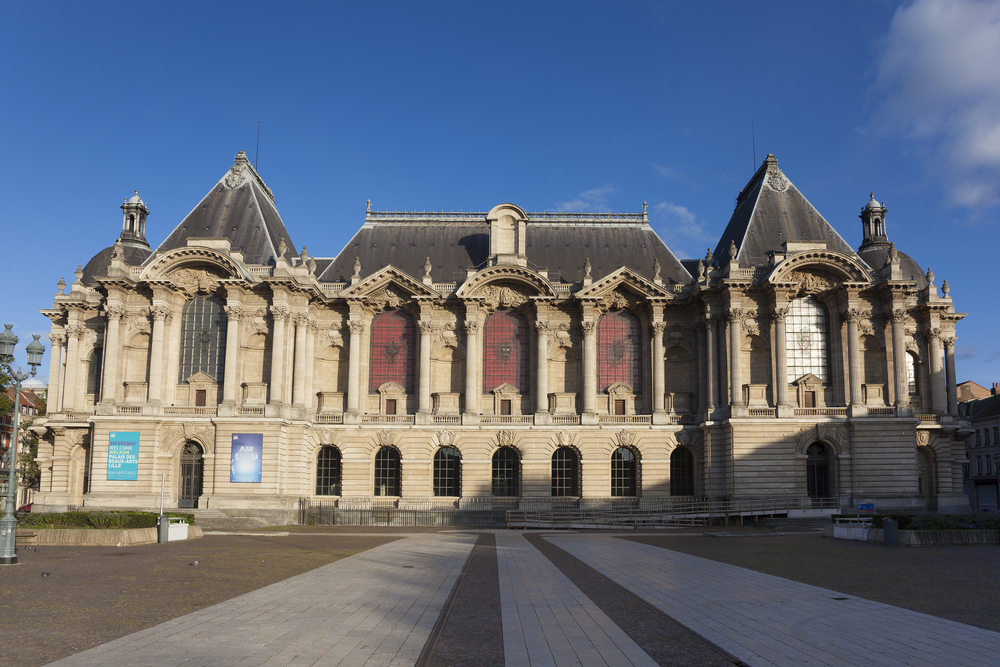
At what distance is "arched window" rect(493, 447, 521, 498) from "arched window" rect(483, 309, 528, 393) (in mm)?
4603

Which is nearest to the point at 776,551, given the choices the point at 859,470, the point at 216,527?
the point at 859,470

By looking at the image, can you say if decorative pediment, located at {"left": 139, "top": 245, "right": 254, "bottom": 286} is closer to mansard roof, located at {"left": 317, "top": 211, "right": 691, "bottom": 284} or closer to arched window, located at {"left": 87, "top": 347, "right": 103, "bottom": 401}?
mansard roof, located at {"left": 317, "top": 211, "right": 691, "bottom": 284}

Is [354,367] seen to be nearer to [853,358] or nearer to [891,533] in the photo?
[853,358]

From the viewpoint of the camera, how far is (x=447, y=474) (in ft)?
175

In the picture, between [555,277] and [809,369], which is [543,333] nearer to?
[555,277]

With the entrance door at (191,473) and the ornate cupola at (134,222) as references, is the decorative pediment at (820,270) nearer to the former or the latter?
the entrance door at (191,473)

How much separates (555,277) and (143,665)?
48846mm

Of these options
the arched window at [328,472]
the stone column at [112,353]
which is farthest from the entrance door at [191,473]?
the arched window at [328,472]

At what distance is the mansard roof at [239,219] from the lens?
55.5 meters

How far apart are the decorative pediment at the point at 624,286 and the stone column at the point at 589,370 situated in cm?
198

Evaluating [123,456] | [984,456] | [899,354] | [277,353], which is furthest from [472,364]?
[984,456]

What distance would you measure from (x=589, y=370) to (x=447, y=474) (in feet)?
38.7

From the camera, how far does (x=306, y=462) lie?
51.6 m

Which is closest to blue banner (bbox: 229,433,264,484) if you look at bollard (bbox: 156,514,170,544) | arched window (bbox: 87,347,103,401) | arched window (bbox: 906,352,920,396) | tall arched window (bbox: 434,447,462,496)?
tall arched window (bbox: 434,447,462,496)
